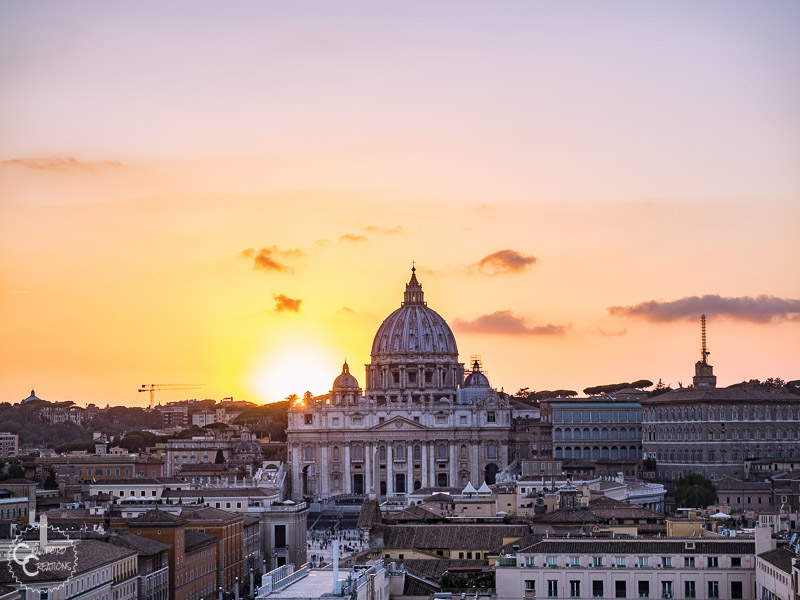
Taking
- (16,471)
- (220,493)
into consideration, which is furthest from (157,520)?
(16,471)

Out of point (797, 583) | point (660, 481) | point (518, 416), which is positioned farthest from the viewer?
point (518, 416)

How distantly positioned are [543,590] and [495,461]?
103 m

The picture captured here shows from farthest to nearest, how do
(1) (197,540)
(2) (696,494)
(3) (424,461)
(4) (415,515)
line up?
1. (3) (424,461)
2. (2) (696,494)
3. (4) (415,515)
4. (1) (197,540)

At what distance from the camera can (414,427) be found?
156 meters

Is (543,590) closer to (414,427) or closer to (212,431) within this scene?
(414,427)

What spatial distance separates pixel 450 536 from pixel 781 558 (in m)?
20.2

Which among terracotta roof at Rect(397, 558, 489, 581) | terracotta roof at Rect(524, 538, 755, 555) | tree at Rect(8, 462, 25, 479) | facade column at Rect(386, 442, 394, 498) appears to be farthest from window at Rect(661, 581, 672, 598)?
facade column at Rect(386, 442, 394, 498)

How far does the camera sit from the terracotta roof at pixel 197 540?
70188 millimetres

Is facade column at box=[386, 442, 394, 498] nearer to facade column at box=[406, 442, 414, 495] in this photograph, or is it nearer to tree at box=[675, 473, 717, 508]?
facade column at box=[406, 442, 414, 495]

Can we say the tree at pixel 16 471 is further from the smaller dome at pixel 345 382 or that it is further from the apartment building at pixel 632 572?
the apartment building at pixel 632 572

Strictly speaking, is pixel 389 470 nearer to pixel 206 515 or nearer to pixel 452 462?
pixel 452 462

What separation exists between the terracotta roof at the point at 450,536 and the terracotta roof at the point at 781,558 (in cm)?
1594

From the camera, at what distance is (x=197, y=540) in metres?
72.2

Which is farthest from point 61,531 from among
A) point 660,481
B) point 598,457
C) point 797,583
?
point 598,457
